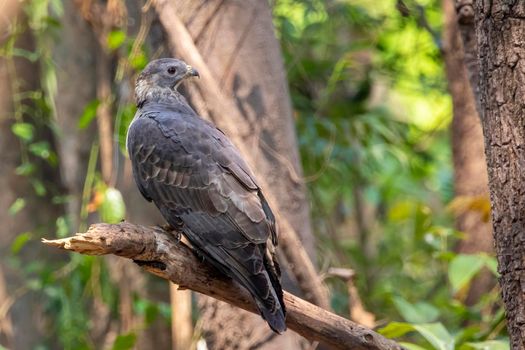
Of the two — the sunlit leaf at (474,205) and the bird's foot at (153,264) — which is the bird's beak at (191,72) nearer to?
the bird's foot at (153,264)

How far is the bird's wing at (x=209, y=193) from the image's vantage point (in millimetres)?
3408

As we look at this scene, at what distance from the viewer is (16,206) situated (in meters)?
5.88

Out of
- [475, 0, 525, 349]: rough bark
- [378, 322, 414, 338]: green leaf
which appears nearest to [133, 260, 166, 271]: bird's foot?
[475, 0, 525, 349]: rough bark

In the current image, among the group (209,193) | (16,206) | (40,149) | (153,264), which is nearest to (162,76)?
(209,193)

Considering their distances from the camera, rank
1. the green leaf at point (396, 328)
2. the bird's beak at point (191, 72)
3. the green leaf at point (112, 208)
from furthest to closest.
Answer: the green leaf at point (112, 208) < the bird's beak at point (191, 72) < the green leaf at point (396, 328)

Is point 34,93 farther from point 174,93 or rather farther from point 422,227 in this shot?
point 422,227

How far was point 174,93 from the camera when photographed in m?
4.51

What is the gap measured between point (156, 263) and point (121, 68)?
2.76 metres

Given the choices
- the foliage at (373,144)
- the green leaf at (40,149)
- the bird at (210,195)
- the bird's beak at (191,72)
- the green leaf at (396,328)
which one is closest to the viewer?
the bird at (210,195)

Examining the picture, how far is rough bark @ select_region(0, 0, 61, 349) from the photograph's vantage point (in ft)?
20.8

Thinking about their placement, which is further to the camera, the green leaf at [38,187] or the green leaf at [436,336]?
the green leaf at [38,187]

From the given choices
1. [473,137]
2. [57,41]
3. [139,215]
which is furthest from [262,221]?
[57,41]

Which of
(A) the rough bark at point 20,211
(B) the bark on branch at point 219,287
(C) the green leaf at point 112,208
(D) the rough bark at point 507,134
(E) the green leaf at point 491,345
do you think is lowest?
(A) the rough bark at point 20,211

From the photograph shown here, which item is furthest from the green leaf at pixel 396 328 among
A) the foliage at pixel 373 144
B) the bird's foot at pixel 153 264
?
the bird's foot at pixel 153 264
